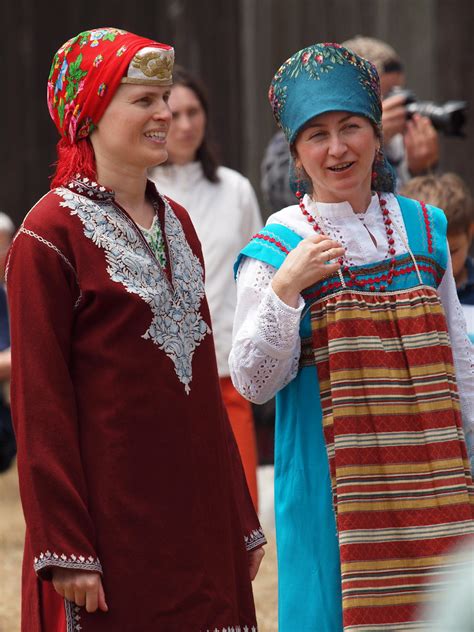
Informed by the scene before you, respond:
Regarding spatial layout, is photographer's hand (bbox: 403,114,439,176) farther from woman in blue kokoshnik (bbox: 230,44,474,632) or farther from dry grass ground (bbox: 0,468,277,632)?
woman in blue kokoshnik (bbox: 230,44,474,632)

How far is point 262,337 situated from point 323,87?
600 millimetres

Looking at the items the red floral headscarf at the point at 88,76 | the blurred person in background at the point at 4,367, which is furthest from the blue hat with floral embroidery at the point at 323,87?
the blurred person in background at the point at 4,367

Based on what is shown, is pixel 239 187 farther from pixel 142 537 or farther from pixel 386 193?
pixel 142 537

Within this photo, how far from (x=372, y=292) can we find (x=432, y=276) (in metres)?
0.17

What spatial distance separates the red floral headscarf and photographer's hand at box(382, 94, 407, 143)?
6.97ft

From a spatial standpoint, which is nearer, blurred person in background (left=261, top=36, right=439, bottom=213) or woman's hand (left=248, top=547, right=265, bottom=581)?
woman's hand (left=248, top=547, right=265, bottom=581)

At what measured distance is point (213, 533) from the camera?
3156mm

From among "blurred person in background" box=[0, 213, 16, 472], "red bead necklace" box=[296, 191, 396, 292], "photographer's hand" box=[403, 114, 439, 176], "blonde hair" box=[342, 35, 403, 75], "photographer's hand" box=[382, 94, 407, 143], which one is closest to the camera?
"red bead necklace" box=[296, 191, 396, 292]

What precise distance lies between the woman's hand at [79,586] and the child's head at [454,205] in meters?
1.65

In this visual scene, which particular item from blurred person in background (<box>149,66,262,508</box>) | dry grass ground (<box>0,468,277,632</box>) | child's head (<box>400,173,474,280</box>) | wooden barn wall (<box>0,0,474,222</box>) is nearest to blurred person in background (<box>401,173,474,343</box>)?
child's head (<box>400,173,474,280</box>)

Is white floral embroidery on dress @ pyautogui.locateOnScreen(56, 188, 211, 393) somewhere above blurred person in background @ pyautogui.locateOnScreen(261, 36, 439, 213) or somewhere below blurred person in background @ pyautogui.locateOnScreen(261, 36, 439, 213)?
below

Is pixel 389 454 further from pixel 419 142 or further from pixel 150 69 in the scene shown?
pixel 419 142

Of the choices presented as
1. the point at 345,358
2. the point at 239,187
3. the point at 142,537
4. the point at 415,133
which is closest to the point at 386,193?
the point at 345,358

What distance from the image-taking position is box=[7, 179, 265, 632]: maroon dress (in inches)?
116
